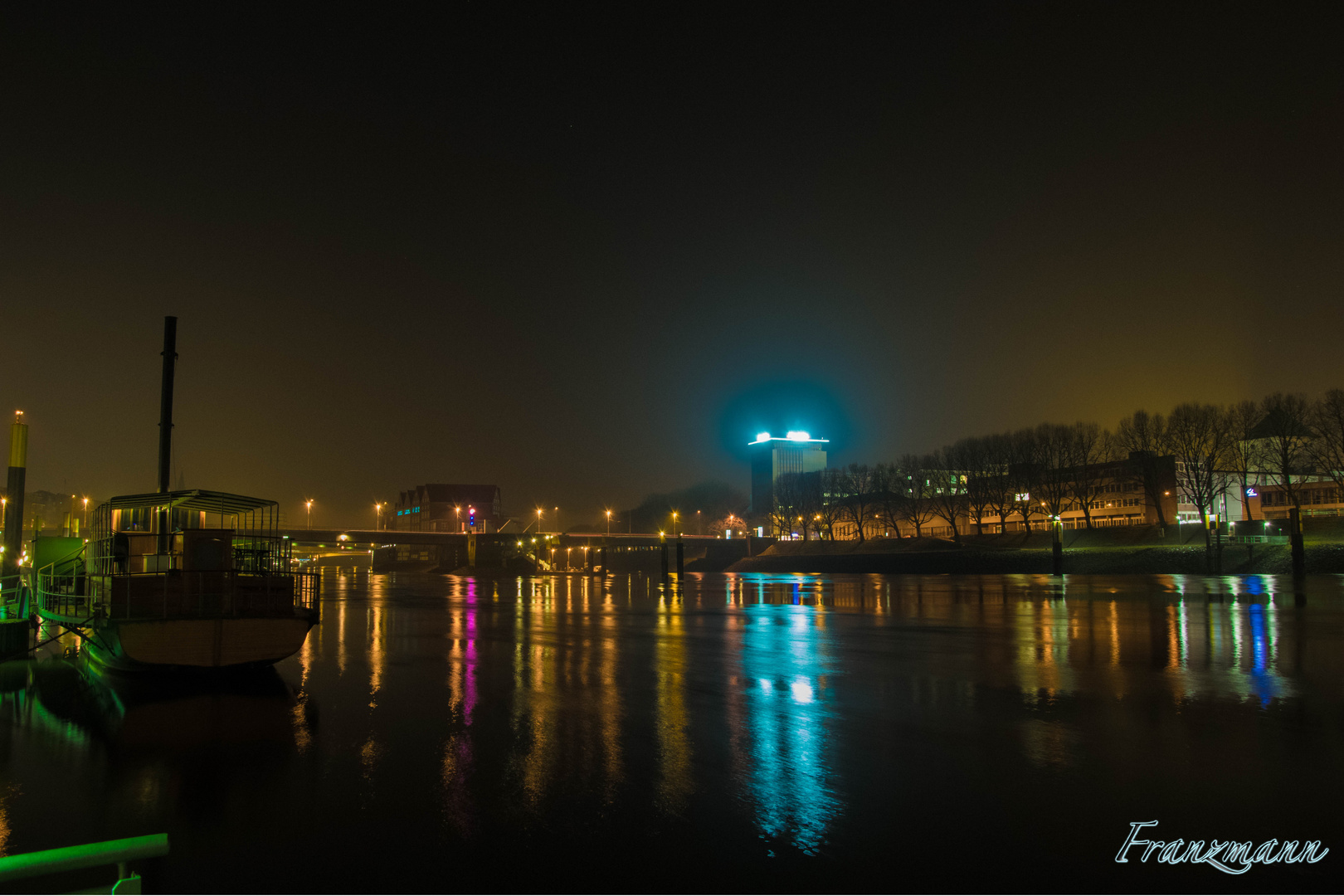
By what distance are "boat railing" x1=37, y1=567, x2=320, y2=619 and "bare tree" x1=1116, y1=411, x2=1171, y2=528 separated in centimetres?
8304

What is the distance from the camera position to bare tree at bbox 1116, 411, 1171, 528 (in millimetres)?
82375

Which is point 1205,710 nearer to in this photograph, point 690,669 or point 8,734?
point 690,669

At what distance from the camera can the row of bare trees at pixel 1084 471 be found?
74625mm

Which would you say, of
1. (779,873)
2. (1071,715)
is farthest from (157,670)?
(1071,715)

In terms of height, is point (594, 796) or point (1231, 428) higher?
point (1231, 428)

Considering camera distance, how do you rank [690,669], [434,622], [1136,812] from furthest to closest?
[434,622], [690,669], [1136,812]

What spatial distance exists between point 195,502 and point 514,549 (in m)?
109

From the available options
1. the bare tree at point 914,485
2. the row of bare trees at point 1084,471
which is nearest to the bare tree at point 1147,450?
the row of bare trees at point 1084,471

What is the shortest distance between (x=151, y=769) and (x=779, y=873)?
22.5 feet

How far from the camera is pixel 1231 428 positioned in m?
79.1

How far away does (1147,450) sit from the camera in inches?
3342

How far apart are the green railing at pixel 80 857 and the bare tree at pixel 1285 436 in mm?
85505

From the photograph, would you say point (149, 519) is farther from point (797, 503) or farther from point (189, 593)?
point (797, 503)

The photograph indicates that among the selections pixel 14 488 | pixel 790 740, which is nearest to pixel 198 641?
pixel 790 740
